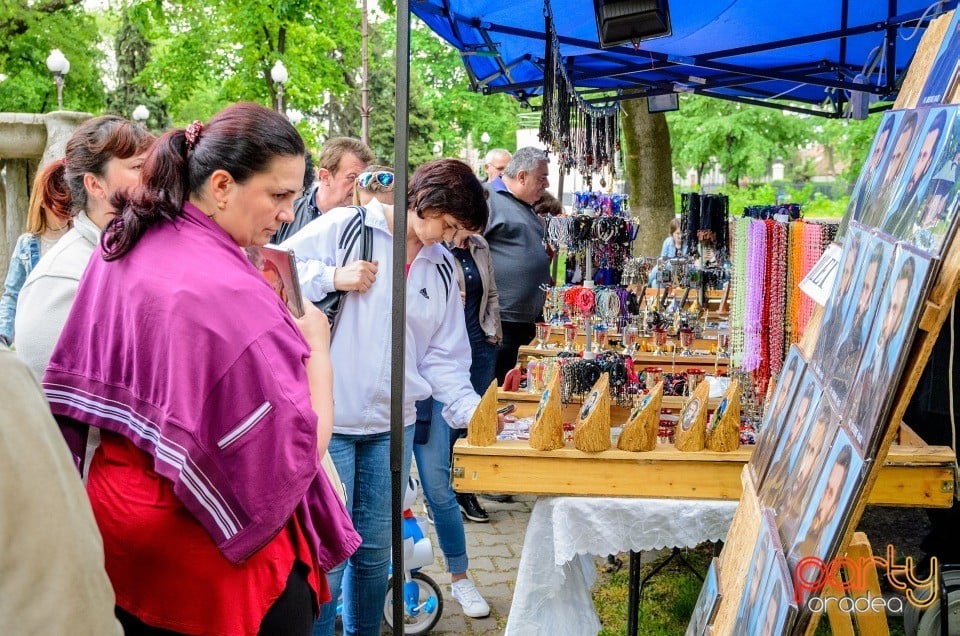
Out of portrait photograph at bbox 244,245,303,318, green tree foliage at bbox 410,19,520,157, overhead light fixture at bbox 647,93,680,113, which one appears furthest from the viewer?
green tree foliage at bbox 410,19,520,157

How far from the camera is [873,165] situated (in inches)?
86.7

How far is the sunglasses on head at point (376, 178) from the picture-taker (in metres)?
3.71

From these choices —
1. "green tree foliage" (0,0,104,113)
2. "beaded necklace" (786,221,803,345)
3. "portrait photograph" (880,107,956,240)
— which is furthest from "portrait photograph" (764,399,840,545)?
"green tree foliage" (0,0,104,113)

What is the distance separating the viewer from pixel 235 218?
6.01ft

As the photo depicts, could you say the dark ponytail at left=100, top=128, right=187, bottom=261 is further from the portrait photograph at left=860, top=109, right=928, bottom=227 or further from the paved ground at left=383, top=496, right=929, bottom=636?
the paved ground at left=383, top=496, right=929, bottom=636

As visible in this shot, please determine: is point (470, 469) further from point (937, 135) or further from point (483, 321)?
point (483, 321)

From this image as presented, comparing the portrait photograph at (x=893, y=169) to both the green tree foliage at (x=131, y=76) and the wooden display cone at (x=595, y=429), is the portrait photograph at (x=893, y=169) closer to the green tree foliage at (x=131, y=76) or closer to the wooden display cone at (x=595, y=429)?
the wooden display cone at (x=595, y=429)

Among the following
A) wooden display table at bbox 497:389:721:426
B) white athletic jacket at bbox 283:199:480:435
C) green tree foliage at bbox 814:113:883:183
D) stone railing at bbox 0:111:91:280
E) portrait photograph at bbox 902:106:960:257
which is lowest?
wooden display table at bbox 497:389:721:426

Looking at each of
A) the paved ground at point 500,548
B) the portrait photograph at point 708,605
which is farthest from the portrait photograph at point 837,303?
the paved ground at point 500,548

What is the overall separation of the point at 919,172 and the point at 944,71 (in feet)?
0.93

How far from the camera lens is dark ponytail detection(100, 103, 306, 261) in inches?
69.7

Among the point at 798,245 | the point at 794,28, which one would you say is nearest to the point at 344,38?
the point at 794,28

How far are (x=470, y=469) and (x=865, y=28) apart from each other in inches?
143

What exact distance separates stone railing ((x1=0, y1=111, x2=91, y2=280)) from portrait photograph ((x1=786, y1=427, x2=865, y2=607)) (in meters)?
6.10
